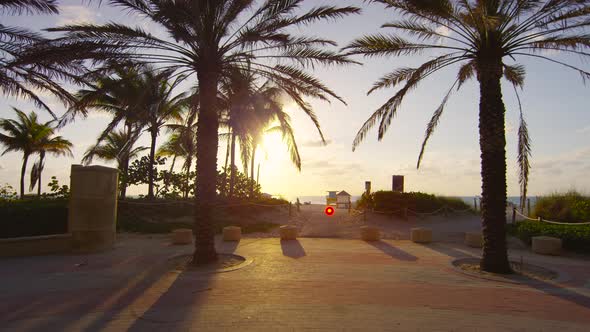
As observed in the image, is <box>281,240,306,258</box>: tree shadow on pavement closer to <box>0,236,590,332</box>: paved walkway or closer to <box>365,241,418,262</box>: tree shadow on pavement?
<box>0,236,590,332</box>: paved walkway

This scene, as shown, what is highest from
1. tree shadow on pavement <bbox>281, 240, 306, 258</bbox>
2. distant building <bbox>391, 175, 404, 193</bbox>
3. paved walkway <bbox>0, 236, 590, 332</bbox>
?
distant building <bbox>391, 175, 404, 193</bbox>

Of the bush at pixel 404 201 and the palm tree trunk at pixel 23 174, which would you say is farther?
the palm tree trunk at pixel 23 174

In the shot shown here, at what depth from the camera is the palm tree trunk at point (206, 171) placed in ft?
33.6

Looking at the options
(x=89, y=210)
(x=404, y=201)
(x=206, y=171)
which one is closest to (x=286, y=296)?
(x=206, y=171)

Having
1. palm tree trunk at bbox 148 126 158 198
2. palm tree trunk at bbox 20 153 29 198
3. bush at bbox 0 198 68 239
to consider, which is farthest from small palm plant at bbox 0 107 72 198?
bush at bbox 0 198 68 239

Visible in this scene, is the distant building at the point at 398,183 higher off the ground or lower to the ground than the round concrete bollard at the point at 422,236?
higher

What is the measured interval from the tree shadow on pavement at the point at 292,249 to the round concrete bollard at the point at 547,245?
7.76 metres

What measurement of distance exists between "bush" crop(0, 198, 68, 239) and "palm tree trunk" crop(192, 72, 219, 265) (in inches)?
235

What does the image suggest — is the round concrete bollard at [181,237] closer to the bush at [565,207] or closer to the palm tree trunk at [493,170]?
the palm tree trunk at [493,170]

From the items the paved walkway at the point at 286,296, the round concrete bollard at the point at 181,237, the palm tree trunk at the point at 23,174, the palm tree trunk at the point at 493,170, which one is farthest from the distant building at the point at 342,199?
the palm tree trunk at the point at 23,174

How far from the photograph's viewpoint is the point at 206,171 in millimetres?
10391

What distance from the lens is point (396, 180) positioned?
70.7 feet

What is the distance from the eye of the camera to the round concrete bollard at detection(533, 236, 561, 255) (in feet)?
39.8

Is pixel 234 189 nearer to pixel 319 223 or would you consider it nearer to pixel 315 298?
pixel 319 223
